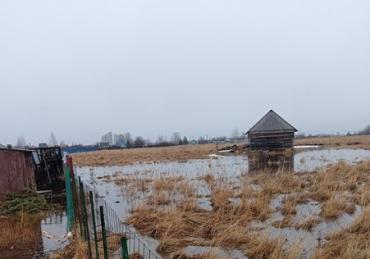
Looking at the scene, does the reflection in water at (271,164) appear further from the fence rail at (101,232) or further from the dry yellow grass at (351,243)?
the fence rail at (101,232)

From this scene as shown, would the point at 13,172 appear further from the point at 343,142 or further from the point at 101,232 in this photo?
the point at 343,142

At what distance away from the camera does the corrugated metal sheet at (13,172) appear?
11578 mm

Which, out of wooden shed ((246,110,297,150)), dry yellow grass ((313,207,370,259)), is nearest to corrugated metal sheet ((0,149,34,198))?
dry yellow grass ((313,207,370,259))

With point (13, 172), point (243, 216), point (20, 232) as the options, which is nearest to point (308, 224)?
point (243, 216)

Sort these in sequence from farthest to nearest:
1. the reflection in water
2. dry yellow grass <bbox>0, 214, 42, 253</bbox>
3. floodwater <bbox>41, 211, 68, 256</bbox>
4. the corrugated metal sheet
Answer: the reflection in water → the corrugated metal sheet → dry yellow grass <bbox>0, 214, 42, 253</bbox> → floodwater <bbox>41, 211, 68, 256</bbox>

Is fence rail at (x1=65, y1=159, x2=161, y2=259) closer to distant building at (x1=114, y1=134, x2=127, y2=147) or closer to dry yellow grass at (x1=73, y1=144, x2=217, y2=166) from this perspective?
dry yellow grass at (x1=73, y1=144, x2=217, y2=166)

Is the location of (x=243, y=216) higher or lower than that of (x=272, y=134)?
lower

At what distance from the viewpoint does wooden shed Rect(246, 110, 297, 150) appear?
123ft

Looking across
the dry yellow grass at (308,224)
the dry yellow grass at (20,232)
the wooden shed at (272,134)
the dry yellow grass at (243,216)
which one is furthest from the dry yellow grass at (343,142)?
the dry yellow grass at (20,232)

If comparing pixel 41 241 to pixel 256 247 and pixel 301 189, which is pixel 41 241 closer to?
pixel 256 247

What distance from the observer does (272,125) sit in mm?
37625

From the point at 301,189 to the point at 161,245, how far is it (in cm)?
680

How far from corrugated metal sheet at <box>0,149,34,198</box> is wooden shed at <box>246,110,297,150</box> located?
93.4 feet

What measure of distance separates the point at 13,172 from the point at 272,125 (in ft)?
97.9
